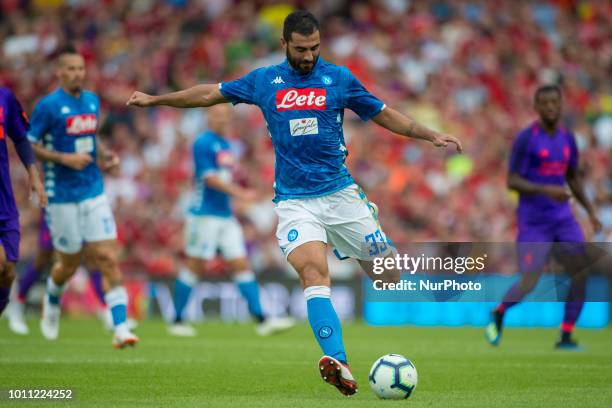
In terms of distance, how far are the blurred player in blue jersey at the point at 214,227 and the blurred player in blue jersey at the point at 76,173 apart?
3.04 metres

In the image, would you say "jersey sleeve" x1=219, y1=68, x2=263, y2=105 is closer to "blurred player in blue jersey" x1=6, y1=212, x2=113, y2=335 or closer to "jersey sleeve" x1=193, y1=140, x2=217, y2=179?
"blurred player in blue jersey" x1=6, y1=212, x2=113, y2=335

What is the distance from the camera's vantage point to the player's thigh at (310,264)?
27.5 feet

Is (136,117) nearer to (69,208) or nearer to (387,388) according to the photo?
(69,208)

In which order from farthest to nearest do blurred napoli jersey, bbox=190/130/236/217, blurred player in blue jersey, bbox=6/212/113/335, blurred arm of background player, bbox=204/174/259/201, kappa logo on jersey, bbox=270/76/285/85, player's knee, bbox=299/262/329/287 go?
blurred napoli jersey, bbox=190/130/236/217 < blurred arm of background player, bbox=204/174/259/201 < blurred player in blue jersey, bbox=6/212/113/335 < kappa logo on jersey, bbox=270/76/285/85 < player's knee, bbox=299/262/329/287

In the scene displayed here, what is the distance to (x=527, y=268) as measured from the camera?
1270 centimetres

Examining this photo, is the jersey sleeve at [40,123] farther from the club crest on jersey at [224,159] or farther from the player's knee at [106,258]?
the club crest on jersey at [224,159]

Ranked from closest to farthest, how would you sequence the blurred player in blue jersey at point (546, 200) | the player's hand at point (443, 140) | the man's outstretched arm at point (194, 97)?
the player's hand at point (443, 140) → the man's outstretched arm at point (194, 97) → the blurred player in blue jersey at point (546, 200)

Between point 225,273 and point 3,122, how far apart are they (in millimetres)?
10627

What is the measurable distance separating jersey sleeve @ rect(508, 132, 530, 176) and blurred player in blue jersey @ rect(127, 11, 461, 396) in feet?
14.0

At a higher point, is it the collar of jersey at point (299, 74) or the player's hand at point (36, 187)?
the collar of jersey at point (299, 74)

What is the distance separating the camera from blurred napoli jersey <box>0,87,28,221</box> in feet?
30.5

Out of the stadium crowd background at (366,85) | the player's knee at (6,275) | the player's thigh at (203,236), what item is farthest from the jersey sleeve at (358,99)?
the stadium crowd background at (366,85)

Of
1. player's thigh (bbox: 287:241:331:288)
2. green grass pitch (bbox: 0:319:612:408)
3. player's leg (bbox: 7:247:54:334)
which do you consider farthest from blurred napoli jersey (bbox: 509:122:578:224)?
player's leg (bbox: 7:247:54:334)

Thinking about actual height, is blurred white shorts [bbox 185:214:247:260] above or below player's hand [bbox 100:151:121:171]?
below
